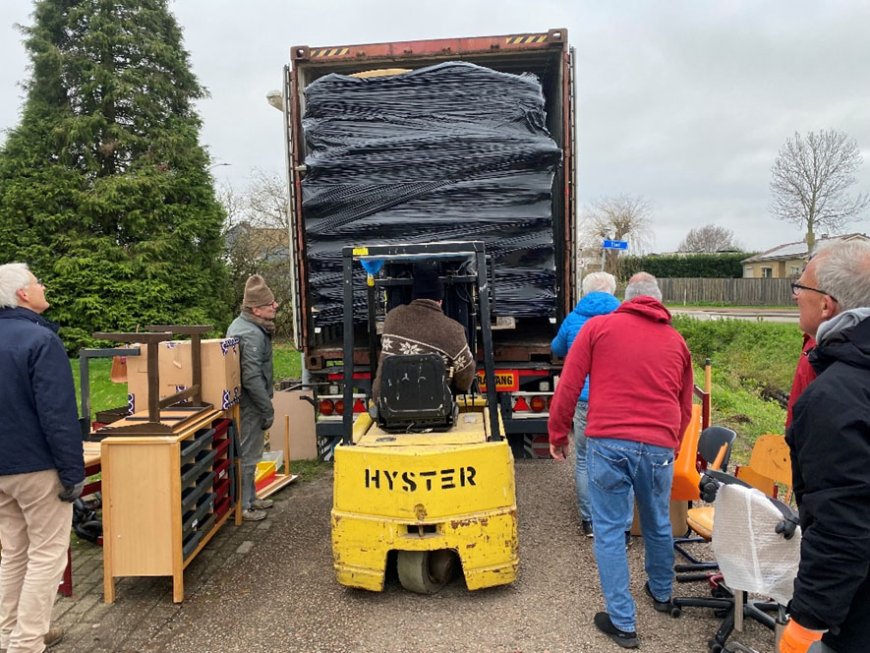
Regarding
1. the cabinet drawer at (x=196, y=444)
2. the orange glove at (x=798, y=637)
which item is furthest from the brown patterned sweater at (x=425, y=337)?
the orange glove at (x=798, y=637)

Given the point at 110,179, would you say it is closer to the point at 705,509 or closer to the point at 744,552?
the point at 705,509

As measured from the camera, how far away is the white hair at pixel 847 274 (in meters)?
1.83

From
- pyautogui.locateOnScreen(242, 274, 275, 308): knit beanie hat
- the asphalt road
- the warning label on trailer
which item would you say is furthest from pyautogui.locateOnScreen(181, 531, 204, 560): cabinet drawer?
the warning label on trailer

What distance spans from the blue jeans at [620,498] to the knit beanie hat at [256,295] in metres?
2.88

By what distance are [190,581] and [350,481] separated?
135 cm

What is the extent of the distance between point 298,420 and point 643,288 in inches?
175

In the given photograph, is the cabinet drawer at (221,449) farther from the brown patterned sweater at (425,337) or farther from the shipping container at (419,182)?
the brown patterned sweater at (425,337)

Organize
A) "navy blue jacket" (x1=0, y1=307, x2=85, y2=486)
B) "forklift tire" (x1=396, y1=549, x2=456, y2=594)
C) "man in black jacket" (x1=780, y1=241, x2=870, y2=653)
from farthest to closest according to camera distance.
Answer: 1. "forklift tire" (x1=396, y1=549, x2=456, y2=594)
2. "navy blue jacket" (x1=0, y1=307, x2=85, y2=486)
3. "man in black jacket" (x1=780, y1=241, x2=870, y2=653)

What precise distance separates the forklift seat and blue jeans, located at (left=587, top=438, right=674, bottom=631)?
96 cm

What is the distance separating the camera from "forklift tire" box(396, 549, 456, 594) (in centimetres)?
369

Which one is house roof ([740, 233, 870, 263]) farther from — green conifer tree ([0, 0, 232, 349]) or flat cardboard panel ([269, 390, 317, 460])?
flat cardboard panel ([269, 390, 317, 460])

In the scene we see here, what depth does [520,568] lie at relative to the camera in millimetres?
4078

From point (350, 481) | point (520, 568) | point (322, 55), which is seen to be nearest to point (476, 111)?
point (322, 55)

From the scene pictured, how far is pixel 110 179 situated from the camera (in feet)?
43.6
